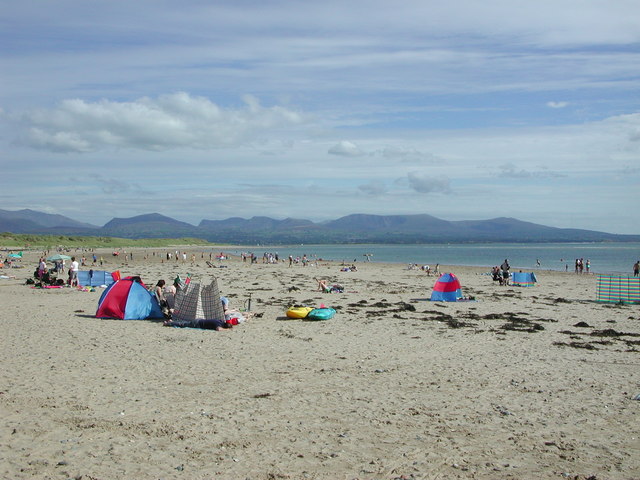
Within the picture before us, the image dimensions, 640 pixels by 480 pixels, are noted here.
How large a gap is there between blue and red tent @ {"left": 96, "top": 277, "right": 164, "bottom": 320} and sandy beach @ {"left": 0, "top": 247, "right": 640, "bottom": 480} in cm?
52

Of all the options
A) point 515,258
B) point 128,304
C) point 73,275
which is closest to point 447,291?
point 128,304

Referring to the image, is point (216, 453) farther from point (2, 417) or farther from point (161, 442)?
point (2, 417)

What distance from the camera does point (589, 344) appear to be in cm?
1405

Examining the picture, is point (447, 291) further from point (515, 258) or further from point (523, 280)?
point (515, 258)

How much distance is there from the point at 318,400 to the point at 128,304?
412 inches

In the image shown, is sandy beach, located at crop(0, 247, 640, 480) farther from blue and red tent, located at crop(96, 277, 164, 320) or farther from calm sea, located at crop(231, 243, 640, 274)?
calm sea, located at crop(231, 243, 640, 274)

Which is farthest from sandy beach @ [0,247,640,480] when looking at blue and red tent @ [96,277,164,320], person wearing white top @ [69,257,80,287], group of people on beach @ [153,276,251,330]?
person wearing white top @ [69,257,80,287]

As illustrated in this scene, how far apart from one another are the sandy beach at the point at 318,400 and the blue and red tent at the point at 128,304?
52 cm

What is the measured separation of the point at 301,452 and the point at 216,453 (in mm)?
1023

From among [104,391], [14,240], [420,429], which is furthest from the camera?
A: [14,240]

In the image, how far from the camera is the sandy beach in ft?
21.5

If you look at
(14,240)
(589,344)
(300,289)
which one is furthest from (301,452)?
(14,240)

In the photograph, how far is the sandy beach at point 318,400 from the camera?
258 inches

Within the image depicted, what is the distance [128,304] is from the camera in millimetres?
17625
